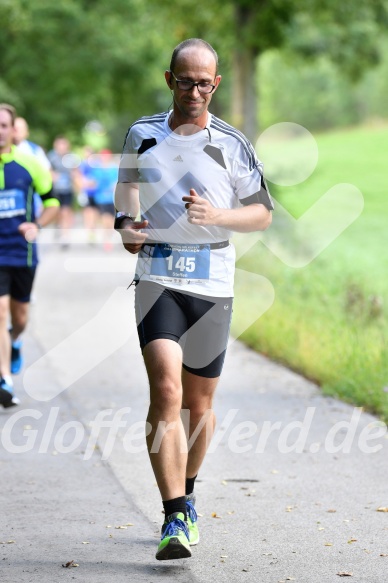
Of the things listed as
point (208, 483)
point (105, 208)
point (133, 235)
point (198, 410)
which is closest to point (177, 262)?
point (133, 235)

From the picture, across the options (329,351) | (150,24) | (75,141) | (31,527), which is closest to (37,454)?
(31,527)

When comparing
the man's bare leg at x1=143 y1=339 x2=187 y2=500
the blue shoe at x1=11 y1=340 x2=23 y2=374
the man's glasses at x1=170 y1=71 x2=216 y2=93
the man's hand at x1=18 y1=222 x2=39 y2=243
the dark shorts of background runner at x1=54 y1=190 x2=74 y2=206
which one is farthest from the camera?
the dark shorts of background runner at x1=54 y1=190 x2=74 y2=206

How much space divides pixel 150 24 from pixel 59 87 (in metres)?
16.6

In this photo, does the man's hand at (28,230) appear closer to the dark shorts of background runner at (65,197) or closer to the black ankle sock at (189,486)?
the black ankle sock at (189,486)

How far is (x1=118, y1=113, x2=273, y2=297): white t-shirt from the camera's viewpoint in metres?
5.40

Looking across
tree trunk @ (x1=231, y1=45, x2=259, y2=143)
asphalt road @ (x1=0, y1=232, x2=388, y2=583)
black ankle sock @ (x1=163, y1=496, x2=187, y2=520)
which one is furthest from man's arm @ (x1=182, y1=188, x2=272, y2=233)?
tree trunk @ (x1=231, y1=45, x2=259, y2=143)

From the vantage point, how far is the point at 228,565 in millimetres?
5340

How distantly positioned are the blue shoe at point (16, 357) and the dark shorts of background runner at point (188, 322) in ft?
16.6

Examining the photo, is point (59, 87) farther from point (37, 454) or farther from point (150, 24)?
point (37, 454)

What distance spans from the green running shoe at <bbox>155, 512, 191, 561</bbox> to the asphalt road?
8 centimetres

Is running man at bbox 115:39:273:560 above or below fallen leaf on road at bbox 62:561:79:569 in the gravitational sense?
above

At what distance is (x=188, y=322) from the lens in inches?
217

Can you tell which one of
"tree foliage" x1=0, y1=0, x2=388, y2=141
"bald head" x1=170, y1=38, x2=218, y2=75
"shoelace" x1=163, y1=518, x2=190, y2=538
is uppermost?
"tree foliage" x1=0, y1=0, x2=388, y2=141

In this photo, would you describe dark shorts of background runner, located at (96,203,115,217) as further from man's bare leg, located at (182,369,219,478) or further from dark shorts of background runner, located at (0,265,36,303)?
man's bare leg, located at (182,369,219,478)
